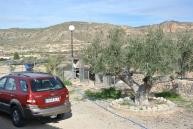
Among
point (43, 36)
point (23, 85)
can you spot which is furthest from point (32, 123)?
point (43, 36)

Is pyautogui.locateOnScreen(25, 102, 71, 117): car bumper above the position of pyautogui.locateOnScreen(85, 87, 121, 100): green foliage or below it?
above

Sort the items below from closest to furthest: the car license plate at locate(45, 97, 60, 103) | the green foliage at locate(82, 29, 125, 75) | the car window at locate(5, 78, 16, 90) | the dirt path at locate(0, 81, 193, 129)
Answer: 1. the car license plate at locate(45, 97, 60, 103)
2. the dirt path at locate(0, 81, 193, 129)
3. the car window at locate(5, 78, 16, 90)
4. the green foliage at locate(82, 29, 125, 75)

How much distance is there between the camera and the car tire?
1184cm

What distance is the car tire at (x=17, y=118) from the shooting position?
11.8m

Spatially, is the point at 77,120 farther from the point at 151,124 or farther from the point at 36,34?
the point at 36,34

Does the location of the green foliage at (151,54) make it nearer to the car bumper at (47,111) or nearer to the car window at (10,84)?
the car bumper at (47,111)

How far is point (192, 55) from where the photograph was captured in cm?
1653

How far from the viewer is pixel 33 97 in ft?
37.3

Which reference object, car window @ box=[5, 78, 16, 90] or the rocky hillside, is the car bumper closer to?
car window @ box=[5, 78, 16, 90]

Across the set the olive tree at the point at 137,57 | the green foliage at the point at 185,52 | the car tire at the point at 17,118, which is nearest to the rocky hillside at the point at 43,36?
the green foliage at the point at 185,52

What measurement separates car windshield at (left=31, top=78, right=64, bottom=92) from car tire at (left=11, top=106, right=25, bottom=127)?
0.94 m

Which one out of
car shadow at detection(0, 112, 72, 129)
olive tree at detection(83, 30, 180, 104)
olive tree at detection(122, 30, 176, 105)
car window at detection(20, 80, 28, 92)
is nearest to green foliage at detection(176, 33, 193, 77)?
olive tree at detection(83, 30, 180, 104)

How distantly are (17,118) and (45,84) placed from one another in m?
1.37

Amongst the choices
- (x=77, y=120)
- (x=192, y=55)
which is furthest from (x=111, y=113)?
(x=192, y=55)
